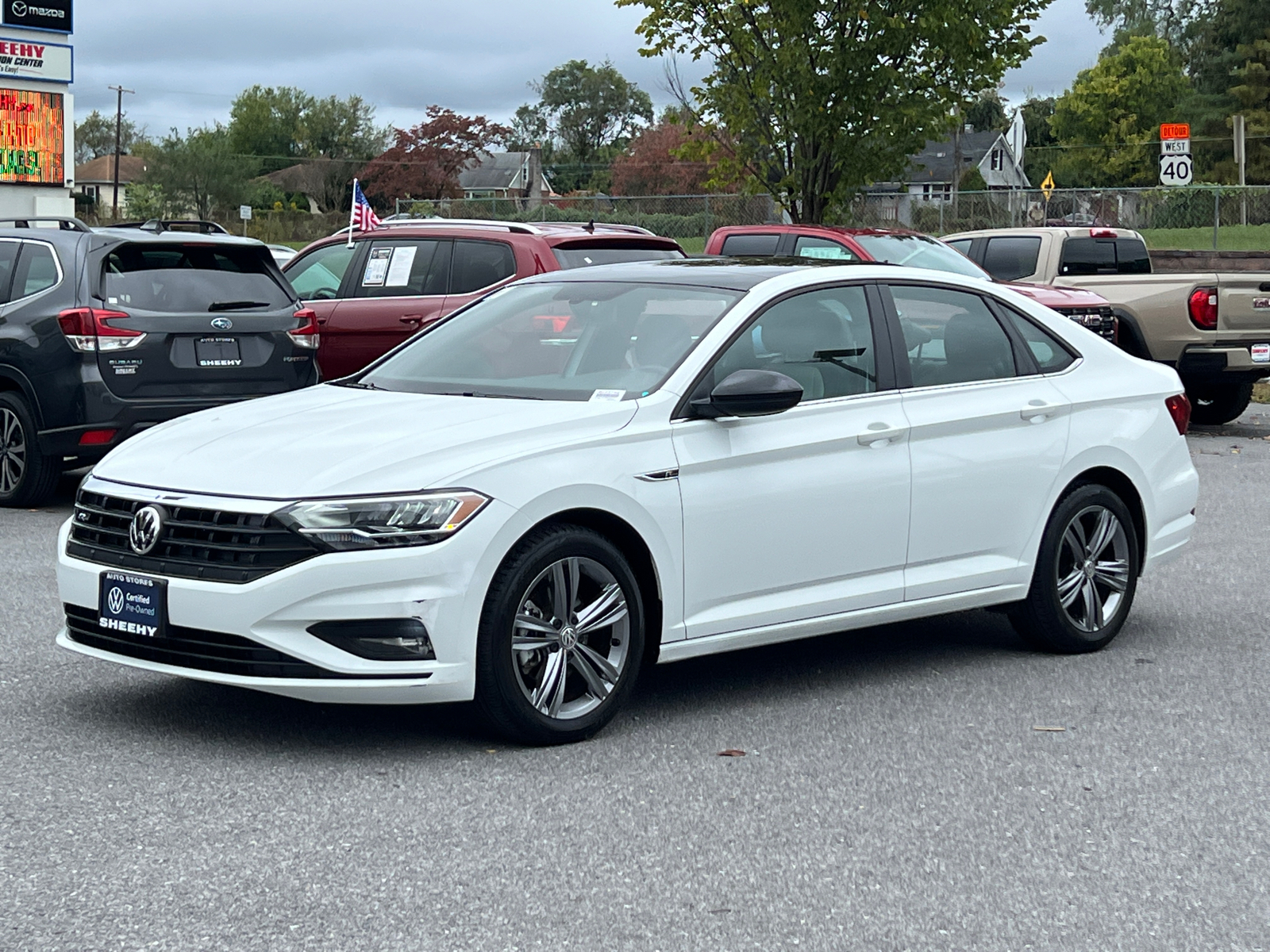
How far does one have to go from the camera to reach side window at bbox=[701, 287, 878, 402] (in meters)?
6.44

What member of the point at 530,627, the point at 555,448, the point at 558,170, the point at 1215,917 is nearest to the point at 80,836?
the point at 530,627

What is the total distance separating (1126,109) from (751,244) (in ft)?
307

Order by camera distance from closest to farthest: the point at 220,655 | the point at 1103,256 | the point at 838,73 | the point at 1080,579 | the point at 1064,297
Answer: the point at 220,655, the point at 1080,579, the point at 1064,297, the point at 1103,256, the point at 838,73

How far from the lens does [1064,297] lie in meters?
16.0

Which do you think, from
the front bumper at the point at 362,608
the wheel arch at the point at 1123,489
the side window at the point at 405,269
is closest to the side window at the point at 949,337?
the wheel arch at the point at 1123,489

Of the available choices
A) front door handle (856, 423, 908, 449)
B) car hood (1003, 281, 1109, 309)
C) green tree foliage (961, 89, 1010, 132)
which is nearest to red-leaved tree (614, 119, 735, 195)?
green tree foliage (961, 89, 1010, 132)

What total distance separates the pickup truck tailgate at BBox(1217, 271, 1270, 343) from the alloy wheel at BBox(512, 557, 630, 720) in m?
11.9

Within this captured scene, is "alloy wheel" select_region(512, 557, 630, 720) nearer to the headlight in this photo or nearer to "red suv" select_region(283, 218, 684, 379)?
the headlight

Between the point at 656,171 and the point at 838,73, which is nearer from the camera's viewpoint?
the point at 838,73

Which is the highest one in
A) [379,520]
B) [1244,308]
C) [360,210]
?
[360,210]

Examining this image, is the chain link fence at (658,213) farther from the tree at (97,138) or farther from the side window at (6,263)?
the tree at (97,138)

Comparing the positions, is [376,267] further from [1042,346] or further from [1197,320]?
[1042,346]

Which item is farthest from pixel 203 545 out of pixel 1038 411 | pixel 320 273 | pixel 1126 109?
pixel 1126 109

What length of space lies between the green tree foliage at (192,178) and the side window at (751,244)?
80.3 m
